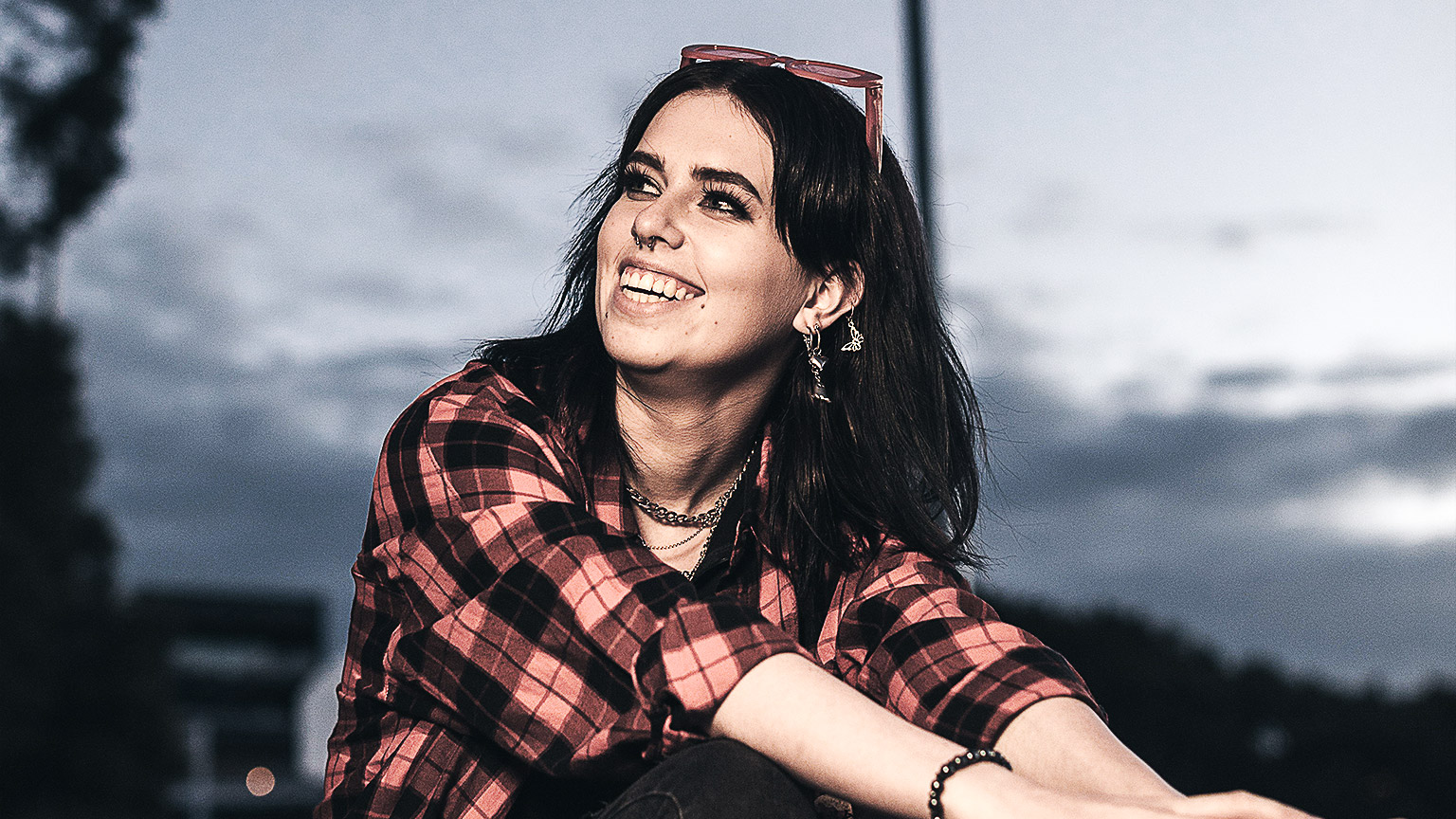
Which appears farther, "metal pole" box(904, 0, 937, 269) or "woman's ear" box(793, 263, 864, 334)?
"metal pole" box(904, 0, 937, 269)

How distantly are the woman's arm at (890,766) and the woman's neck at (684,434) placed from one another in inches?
31.7

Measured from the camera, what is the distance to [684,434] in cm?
257

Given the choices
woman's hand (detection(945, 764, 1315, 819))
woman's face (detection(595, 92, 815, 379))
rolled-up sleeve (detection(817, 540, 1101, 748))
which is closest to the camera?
woman's hand (detection(945, 764, 1315, 819))

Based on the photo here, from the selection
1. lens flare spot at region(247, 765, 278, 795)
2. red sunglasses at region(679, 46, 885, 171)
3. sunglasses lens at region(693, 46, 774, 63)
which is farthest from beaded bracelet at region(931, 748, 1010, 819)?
lens flare spot at region(247, 765, 278, 795)

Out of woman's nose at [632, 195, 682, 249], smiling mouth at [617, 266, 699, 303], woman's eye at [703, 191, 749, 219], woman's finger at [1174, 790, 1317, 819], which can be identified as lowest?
woman's finger at [1174, 790, 1317, 819]

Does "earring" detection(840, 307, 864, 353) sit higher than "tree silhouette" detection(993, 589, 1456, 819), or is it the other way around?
"earring" detection(840, 307, 864, 353)

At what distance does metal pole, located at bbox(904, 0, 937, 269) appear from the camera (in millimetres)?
6141

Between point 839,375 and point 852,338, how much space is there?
3.1 inches

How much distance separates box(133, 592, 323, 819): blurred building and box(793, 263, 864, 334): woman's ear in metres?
35.1

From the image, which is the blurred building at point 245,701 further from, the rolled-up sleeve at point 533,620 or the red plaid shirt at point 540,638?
the rolled-up sleeve at point 533,620

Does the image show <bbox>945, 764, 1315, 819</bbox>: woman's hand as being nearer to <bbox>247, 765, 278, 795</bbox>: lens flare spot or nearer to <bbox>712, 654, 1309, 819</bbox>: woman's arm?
<bbox>712, 654, 1309, 819</bbox>: woman's arm

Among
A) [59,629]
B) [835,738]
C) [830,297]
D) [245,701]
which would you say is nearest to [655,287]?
[830,297]

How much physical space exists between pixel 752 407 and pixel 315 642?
41.2 m

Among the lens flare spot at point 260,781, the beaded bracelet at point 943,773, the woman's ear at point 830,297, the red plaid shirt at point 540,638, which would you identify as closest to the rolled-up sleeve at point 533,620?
the red plaid shirt at point 540,638
